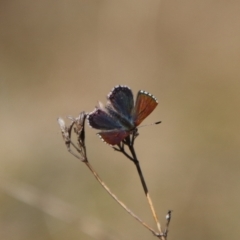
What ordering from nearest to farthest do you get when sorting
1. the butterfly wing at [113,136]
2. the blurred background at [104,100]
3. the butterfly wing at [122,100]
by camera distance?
the butterfly wing at [113,136], the butterfly wing at [122,100], the blurred background at [104,100]

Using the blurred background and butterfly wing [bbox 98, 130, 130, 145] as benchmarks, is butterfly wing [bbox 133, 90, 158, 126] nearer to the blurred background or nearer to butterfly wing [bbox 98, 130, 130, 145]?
butterfly wing [bbox 98, 130, 130, 145]

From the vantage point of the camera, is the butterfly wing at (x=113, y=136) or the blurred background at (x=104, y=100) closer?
the butterfly wing at (x=113, y=136)

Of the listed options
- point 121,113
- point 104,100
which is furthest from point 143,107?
point 104,100

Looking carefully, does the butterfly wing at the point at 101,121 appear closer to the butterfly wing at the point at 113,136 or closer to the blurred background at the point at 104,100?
the butterfly wing at the point at 113,136

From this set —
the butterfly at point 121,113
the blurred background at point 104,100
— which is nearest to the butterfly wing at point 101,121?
the butterfly at point 121,113

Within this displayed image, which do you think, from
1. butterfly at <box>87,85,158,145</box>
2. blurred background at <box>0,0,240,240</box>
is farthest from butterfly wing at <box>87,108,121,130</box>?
blurred background at <box>0,0,240,240</box>

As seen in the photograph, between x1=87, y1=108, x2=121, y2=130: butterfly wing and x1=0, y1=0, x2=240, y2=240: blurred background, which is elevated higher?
x1=0, y1=0, x2=240, y2=240: blurred background
